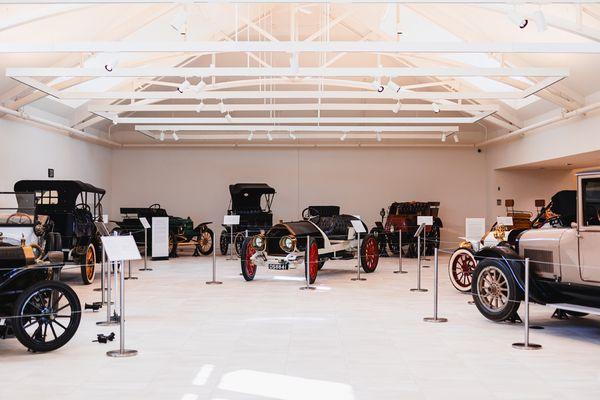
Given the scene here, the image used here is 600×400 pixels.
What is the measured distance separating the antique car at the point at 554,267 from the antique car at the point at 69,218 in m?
7.20

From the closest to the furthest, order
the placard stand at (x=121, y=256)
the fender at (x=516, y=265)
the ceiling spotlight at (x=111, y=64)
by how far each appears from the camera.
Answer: the placard stand at (x=121, y=256)
the fender at (x=516, y=265)
the ceiling spotlight at (x=111, y=64)

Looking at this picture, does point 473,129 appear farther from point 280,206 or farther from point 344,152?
point 280,206

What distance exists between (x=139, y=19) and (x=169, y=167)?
9.29m

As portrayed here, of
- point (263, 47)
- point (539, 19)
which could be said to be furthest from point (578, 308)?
point (263, 47)

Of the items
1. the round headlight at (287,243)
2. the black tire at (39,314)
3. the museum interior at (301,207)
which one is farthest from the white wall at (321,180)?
the black tire at (39,314)

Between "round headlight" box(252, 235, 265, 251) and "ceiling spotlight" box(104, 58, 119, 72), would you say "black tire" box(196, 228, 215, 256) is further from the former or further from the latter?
"ceiling spotlight" box(104, 58, 119, 72)

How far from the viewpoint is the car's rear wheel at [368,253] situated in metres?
14.0

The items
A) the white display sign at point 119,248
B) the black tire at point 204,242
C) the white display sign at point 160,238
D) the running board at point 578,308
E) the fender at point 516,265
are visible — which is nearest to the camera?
the white display sign at point 119,248

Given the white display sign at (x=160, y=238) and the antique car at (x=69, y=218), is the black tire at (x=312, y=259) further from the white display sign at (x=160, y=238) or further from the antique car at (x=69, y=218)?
the white display sign at (x=160, y=238)

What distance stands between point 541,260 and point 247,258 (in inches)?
233

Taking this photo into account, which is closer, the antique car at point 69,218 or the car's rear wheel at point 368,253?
the antique car at point 69,218

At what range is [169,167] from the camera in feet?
72.2

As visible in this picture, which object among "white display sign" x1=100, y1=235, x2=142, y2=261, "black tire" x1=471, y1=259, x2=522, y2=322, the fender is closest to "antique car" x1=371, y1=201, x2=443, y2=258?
the fender

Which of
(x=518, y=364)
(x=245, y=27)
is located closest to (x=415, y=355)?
(x=518, y=364)
